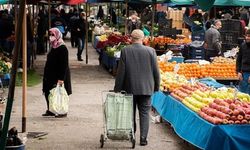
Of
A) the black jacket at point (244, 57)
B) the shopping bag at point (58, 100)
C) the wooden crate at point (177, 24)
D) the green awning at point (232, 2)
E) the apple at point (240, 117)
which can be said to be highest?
the green awning at point (232, 2)

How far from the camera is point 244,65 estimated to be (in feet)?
39.3

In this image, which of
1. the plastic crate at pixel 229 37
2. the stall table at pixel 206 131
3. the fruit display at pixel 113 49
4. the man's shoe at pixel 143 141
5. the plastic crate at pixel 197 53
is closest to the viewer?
the stall table at pixel 206 131

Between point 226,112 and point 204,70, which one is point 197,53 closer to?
point 204,70

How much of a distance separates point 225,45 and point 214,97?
1074cm

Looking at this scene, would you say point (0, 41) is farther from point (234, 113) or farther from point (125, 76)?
point (234, 113)

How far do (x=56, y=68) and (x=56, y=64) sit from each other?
0.09 metres

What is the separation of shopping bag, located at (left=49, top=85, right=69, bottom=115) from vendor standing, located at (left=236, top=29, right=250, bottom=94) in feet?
11.9

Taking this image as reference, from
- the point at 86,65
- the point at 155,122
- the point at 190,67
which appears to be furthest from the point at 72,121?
the point at 86,65

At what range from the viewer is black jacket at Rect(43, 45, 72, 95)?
37.1 ft

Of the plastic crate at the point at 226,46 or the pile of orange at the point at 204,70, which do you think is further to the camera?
the plastic crate at the point at 226,46

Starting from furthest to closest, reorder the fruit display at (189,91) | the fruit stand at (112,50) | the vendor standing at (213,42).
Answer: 1. the fruit stand at (112,50)
2. the vendor standing at (213,42)
3. the fruit display at (189,91)

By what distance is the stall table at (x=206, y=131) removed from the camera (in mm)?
7570

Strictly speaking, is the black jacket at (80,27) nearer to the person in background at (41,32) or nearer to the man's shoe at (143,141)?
the person in background at (41,32)

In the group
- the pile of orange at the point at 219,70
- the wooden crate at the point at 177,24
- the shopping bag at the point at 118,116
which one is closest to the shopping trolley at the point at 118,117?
the shopping bag at the point at 118,116
